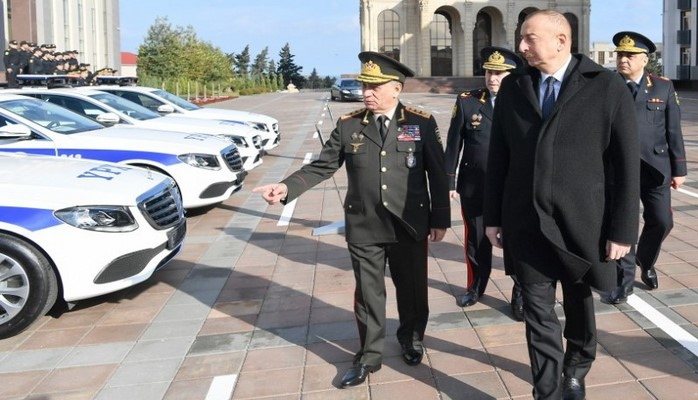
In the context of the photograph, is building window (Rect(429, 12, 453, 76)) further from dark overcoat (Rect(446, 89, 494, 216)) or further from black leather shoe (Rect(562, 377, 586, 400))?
black leather shoe (Rect(562, 377, 586, 400))

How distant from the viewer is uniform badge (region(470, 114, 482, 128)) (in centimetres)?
469

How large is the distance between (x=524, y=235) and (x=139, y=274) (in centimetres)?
305

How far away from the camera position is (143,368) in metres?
4.11

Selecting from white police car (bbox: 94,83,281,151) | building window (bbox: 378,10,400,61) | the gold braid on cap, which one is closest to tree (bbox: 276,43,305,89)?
building window (bbox: 378,10,400,61)

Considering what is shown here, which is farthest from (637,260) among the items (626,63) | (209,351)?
(209,351)

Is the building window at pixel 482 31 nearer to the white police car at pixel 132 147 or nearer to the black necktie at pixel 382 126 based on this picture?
the white police car at pixel 132 147

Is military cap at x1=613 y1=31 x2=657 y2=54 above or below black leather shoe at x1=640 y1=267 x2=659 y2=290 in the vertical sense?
above

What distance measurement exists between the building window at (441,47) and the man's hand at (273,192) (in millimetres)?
65357

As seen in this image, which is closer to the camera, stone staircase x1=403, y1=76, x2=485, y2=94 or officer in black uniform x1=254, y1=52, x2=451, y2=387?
officer in black uniform x1=254, y1=52, x2=451, y2=387

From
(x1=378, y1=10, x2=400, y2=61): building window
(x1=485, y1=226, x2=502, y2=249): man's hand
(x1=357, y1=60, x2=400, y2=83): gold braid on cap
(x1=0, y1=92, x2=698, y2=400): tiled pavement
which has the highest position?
(x1=378, y1=10, x2=400, y2=61): building window

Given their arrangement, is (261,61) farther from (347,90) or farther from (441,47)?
(347,90)

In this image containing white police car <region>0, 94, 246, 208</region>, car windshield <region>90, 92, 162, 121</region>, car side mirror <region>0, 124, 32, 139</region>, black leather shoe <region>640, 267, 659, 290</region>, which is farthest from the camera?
car windshield <region>90, 92, 162, 121</region>

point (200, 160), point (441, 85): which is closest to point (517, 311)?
point (200, 160)

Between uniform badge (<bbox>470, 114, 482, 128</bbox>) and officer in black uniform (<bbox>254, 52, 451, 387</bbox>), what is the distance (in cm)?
99
